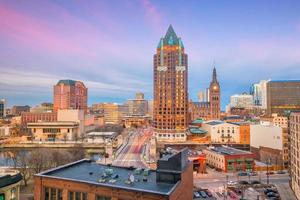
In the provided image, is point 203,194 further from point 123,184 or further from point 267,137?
point 267,137

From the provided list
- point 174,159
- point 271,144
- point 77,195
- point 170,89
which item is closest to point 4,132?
point 170,89

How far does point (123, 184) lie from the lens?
82.0ft

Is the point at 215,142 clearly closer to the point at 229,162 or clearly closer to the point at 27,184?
the point at 229,162

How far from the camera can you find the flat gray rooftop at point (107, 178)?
23703mm

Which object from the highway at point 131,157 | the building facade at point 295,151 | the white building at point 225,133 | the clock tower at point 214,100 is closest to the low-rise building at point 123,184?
the building facade at point 295,151

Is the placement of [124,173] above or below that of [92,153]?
above

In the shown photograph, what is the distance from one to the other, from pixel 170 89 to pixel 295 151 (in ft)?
271

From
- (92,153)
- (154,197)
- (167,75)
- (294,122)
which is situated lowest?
(92,153)

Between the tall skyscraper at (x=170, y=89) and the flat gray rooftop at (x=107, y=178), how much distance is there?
9316 cm

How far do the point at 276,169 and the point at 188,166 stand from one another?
5389 cm

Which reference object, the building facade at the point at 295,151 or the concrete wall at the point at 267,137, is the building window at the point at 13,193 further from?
the concrete wall at the point at 267,137

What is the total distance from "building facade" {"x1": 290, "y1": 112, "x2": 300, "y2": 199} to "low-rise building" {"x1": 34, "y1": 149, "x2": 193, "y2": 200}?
28.3 m

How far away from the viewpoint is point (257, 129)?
92.8 meters

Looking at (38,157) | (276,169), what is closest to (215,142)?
(276,169)
